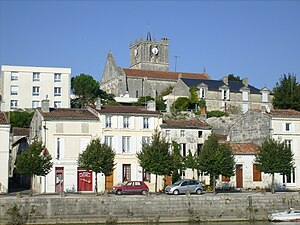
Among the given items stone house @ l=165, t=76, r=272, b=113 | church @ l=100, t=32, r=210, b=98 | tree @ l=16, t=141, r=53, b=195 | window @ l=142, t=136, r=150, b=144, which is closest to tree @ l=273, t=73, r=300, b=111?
stone house @ l=165, t=76, r=272, b=113

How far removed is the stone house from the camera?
87.0m

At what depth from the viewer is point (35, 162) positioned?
45.6m

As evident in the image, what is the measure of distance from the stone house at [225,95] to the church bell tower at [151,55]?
42697 millimetres

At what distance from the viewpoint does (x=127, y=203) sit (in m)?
40.9

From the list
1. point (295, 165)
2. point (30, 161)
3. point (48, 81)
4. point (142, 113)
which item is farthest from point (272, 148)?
point (48, 81)

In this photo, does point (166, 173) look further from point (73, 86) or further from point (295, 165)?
point (73, 86)

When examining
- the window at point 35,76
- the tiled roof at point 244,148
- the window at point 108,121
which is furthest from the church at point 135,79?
the window at point 108,121

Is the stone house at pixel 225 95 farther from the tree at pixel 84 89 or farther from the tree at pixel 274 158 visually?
the tree at pixel 274 158

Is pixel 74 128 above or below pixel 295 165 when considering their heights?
above

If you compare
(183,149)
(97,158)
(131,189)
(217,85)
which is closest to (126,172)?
(183,149)

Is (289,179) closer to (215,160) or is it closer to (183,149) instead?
(183,149)

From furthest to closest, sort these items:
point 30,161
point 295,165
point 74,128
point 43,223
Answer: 1. point 295,165
2. point 74,128
3. point 30,161
4. point 43,223

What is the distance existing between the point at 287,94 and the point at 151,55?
193 ft

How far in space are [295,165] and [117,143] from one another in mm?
18596
